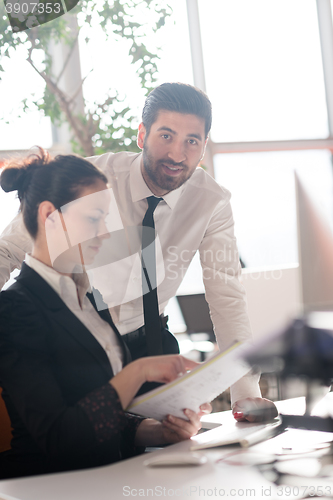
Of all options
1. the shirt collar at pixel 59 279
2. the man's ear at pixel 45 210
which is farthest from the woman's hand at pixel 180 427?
the man's ear at pixel 45 210

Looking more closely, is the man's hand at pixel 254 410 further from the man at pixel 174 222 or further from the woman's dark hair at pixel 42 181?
the woman's dark hair at pixel 42 181

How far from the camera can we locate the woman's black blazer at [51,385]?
0.54 m

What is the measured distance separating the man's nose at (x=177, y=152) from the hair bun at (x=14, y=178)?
199 mm

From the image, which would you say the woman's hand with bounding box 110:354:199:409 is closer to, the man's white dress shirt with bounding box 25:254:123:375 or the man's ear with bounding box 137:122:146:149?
the man's white dress shirt with bounding box 25:254:123:375

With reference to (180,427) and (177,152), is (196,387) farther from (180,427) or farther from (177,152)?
(177,152)

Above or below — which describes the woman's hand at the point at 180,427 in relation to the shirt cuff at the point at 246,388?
below

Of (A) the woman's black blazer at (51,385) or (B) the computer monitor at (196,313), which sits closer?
(A) the woman's black blazer at (51,385)

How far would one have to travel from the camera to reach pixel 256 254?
28.0 inches

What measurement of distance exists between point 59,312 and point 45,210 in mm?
134

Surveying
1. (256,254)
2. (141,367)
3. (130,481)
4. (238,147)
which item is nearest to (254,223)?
(256,254)

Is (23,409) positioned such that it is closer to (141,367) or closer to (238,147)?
(141,367)

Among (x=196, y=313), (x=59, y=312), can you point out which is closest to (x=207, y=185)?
(x=196, y=313)

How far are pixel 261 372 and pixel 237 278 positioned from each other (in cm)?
16

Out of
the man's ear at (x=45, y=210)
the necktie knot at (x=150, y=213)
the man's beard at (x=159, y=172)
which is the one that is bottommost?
the necktie knot at (x=150, y=213)
